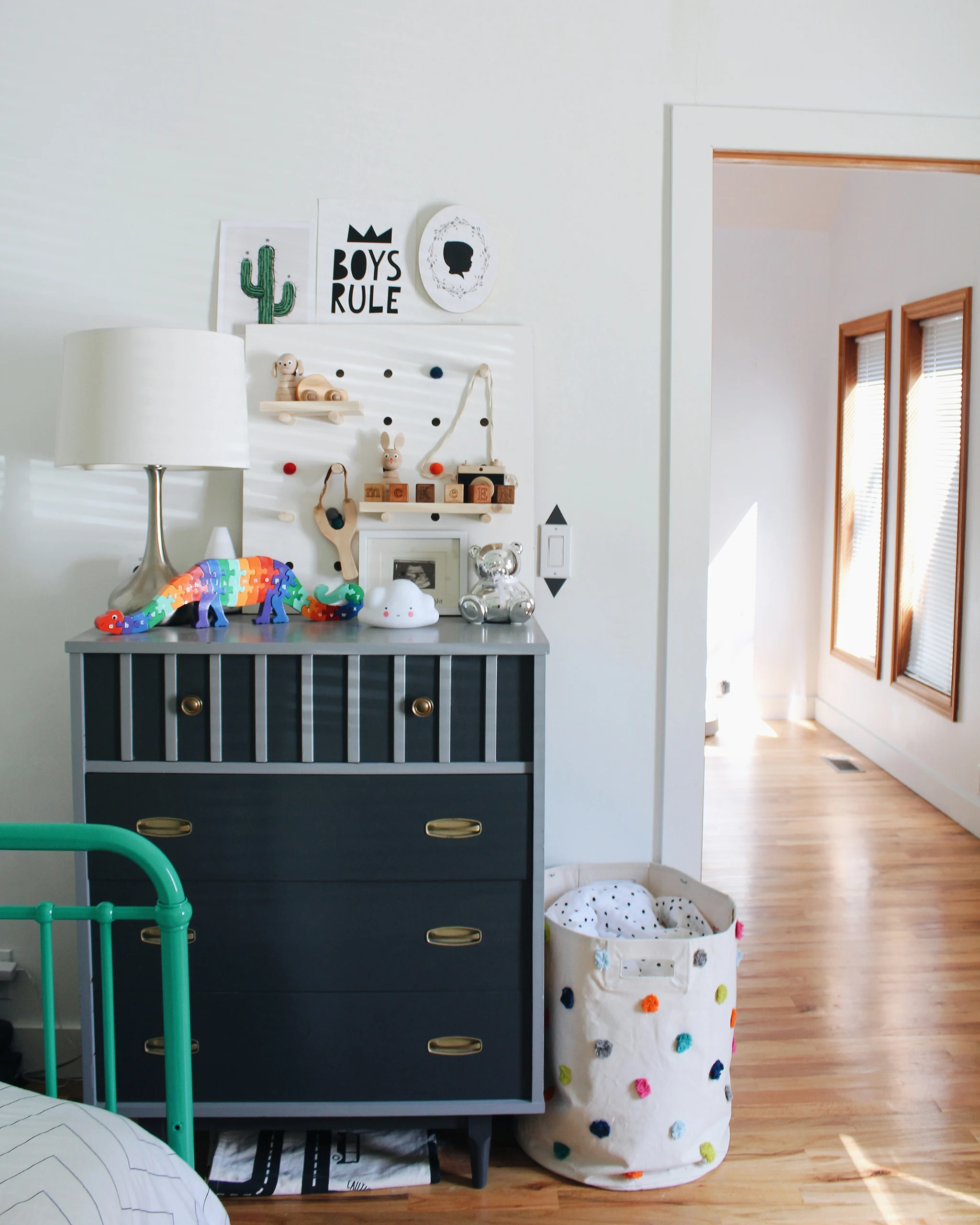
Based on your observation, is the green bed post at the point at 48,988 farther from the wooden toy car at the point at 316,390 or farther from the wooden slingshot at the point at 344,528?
the wooden toy car at the point at 316,390

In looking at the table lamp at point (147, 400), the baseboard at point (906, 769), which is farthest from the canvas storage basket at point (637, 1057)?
the baseboard at point (906, 769)

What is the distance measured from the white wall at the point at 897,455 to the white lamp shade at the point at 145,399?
9.76ft

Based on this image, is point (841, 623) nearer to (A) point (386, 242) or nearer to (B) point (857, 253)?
(B) point (857, 253)

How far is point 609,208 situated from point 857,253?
3.18 metres

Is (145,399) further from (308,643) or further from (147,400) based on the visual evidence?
(308,643)

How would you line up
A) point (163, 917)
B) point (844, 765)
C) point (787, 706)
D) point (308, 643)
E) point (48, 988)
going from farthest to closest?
point (787, 706), point (844, 765), point (308, 643), point (48, 988), point (163, 917)

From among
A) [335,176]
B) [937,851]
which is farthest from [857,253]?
[335,176]

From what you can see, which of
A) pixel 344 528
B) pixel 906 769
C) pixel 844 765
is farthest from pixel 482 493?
pixel 844 765

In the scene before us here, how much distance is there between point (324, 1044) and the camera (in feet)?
6.06

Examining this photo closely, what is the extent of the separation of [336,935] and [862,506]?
3.92 metres

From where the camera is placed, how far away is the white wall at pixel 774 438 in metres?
5.19

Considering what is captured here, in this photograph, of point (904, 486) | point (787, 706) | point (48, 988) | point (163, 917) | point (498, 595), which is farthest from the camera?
point (787, 706)

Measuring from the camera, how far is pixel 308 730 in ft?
5.86

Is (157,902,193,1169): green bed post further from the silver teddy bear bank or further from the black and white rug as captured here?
the silver teddy bear bank
